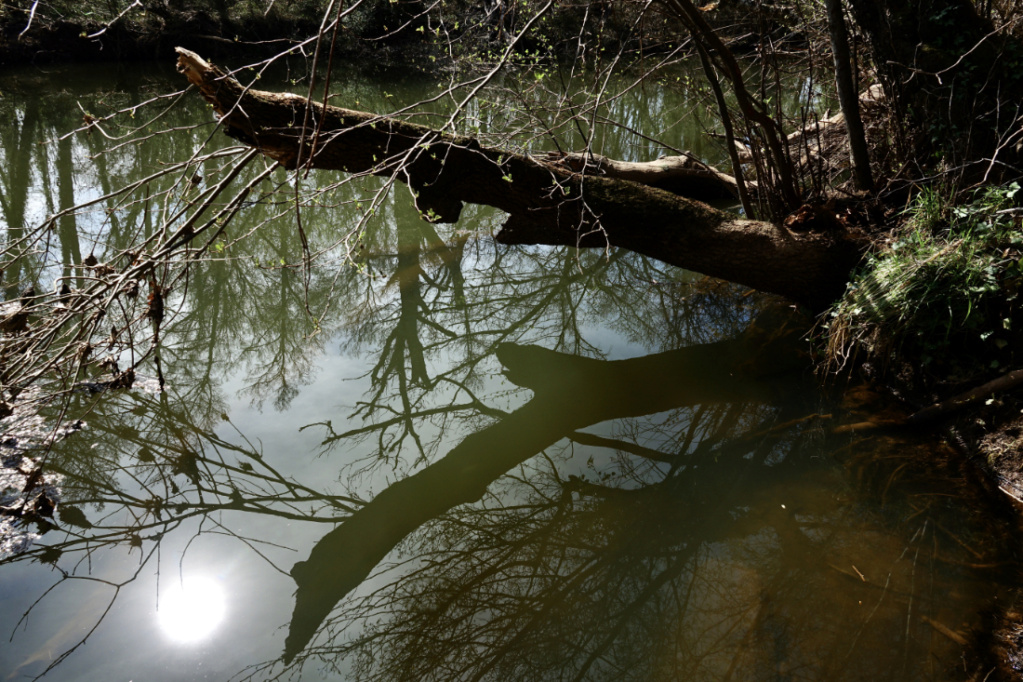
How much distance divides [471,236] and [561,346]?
2.30 metres

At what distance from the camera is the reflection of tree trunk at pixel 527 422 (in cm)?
304

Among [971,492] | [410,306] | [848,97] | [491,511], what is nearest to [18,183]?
[410,306]

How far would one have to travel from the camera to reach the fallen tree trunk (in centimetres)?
414

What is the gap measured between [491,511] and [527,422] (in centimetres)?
78

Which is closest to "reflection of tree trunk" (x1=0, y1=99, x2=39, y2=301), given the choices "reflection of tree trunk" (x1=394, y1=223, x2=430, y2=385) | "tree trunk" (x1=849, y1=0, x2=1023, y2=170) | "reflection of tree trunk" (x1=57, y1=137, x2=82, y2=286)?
"reflection of tree trunk" (x1=57, y1=137, x2=82, y2=286)

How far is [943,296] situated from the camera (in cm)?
349

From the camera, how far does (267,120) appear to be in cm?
387

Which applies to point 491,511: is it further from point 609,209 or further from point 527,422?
point 609,209

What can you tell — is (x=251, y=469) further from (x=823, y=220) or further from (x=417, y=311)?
(x=823, y=220)

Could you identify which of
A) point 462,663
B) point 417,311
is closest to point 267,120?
point 417,311

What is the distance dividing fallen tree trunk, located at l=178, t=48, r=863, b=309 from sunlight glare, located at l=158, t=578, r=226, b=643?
7.55 feet

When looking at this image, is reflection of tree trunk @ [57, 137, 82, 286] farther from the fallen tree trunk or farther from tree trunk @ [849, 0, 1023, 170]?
tree trunk @ [849, 0, 1023, 170]

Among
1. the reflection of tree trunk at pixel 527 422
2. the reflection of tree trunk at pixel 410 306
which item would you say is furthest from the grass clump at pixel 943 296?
the reflection of tree trunk at pixel 410 306

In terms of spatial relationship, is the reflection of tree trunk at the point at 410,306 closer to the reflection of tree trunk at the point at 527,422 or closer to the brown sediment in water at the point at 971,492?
the reflection of tree trunk at the point at 527,422
